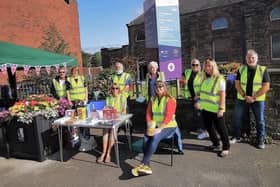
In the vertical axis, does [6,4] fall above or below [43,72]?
above

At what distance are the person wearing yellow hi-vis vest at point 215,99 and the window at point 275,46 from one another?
69.9 ft

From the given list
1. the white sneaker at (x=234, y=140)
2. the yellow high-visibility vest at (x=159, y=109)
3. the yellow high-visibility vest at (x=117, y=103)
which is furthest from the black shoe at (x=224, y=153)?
the yellow high-visibility vest at (x=117, y=103)

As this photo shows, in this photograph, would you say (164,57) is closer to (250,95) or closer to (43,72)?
(250,95)

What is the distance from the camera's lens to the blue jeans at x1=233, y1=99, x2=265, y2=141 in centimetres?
516

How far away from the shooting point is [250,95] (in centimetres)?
520

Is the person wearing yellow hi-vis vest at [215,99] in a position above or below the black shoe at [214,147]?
above

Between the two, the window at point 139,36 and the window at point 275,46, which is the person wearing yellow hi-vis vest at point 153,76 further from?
the window at point 139,36

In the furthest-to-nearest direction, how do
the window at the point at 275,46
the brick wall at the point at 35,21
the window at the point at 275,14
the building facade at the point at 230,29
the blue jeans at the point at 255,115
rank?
the building facade at the point at 230,29 → the window at the point at 275,46 → the window at the point at 275,14 → the brick wall at the point at 35,21 → the blue jeans at the point at 255,115

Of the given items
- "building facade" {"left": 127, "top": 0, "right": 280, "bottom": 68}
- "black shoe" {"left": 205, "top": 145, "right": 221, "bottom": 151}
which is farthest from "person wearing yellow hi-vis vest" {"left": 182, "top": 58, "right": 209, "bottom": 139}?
"building facade" {"left": 127, "top": 0, "right": 280, "bottom": 68}

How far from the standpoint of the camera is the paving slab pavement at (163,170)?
4.06 meters

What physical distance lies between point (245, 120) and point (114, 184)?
311 centimetres

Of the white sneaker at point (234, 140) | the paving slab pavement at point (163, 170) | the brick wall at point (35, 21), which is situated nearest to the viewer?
the paving slab pavement at point (163, 170)

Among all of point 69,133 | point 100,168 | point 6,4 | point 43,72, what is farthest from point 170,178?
point 6,4

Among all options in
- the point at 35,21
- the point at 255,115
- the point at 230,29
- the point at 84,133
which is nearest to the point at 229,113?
the point at 255,115
